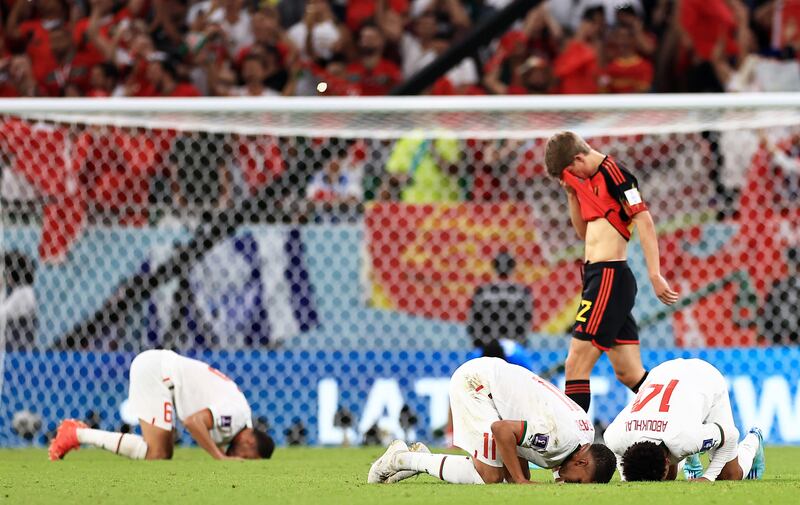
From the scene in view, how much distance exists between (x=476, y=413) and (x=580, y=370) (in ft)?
4.60

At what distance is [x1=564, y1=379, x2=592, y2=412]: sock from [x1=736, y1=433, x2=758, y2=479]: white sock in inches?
36.5

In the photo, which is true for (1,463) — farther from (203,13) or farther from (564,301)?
(203,13)

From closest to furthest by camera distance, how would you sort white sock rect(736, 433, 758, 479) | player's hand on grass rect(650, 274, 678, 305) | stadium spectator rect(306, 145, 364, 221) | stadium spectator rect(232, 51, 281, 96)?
white sock rect(736, 433, 758, 479) < player's hand on grass rect(650, 274, 678, 305) < stadium spectator rect(306, 145, 364, 221) < stadium spectator rect(232, 51, 281, 96)

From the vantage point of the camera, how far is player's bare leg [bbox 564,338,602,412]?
7242 millimetres

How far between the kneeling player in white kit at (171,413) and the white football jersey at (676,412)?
2861 millimetres

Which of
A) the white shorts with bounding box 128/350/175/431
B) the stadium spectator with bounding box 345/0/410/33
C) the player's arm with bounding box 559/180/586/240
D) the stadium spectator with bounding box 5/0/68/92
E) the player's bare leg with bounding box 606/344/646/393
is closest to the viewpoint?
the player's bare leg with bounding box 606/344/646/393

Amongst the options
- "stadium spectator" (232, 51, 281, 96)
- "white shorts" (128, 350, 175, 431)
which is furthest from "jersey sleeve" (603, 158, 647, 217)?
"stadium spectator" (232, 51, 281, 96)

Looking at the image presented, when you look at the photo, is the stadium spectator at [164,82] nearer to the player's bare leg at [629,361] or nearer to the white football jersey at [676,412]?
the player's bare leg at [629,361]

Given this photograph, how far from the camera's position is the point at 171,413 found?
849cm

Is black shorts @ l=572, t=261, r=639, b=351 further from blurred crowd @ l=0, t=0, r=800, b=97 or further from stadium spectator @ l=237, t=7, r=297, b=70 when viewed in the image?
stadium spectator @ l=237, t=7, r=297, b=70

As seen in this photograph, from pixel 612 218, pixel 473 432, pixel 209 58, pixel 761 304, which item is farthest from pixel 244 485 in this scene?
pixel 209 58

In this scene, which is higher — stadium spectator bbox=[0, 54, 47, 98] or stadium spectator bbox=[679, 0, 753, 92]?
stadium spectator bbox=[679, 0, 753, 92]

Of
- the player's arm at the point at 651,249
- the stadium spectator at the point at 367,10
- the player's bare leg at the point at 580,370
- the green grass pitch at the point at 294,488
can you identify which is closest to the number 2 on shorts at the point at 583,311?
the player's bare leg at the point at 580,370

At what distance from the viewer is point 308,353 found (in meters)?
10.7
